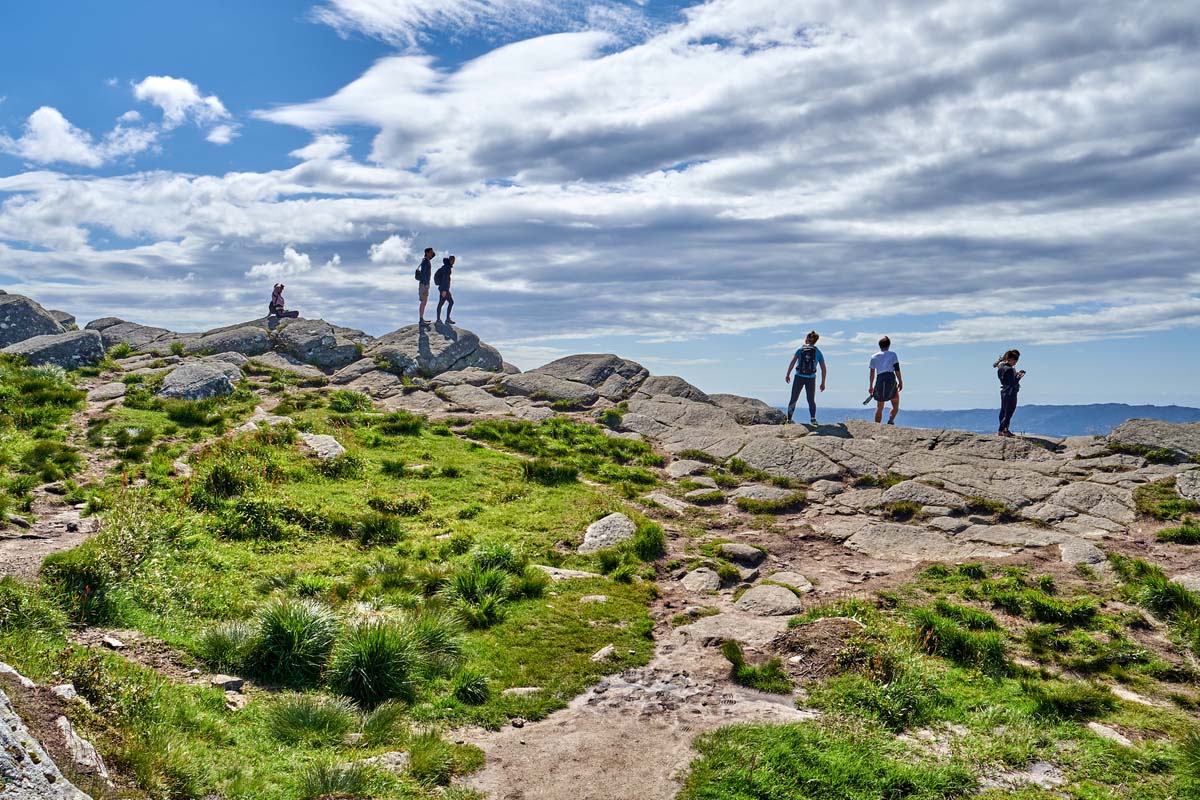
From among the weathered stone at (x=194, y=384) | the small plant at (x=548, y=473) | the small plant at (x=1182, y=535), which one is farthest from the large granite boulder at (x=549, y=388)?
the small plant at (x=1182, y=535)

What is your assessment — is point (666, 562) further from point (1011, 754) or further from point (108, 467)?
point (108, 467)

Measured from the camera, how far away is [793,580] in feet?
50.6

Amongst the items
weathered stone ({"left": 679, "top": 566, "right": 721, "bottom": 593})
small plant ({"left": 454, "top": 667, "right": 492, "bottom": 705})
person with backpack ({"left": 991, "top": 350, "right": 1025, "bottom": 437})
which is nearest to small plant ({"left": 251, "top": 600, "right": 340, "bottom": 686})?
small plant ({"left": 454, "top": 667, "right": 492, "bottom": 705})

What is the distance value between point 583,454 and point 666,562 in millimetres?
10170

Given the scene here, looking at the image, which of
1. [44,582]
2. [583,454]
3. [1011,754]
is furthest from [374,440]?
[1011,754]

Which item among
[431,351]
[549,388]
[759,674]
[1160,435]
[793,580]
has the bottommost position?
[759,674]

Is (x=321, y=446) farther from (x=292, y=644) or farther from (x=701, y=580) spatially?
(x=292, y=644)

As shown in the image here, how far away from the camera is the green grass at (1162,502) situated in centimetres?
1950

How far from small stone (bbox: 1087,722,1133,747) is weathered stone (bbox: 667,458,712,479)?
15.8m

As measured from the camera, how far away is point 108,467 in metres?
17.7

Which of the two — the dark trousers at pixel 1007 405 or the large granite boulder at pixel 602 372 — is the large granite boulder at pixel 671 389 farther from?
the dark trousers at pixel 1007 405

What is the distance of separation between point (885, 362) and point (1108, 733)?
20.9 m

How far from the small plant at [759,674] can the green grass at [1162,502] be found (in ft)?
49.1

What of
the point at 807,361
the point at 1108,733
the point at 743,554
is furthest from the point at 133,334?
the point at 1108,733
